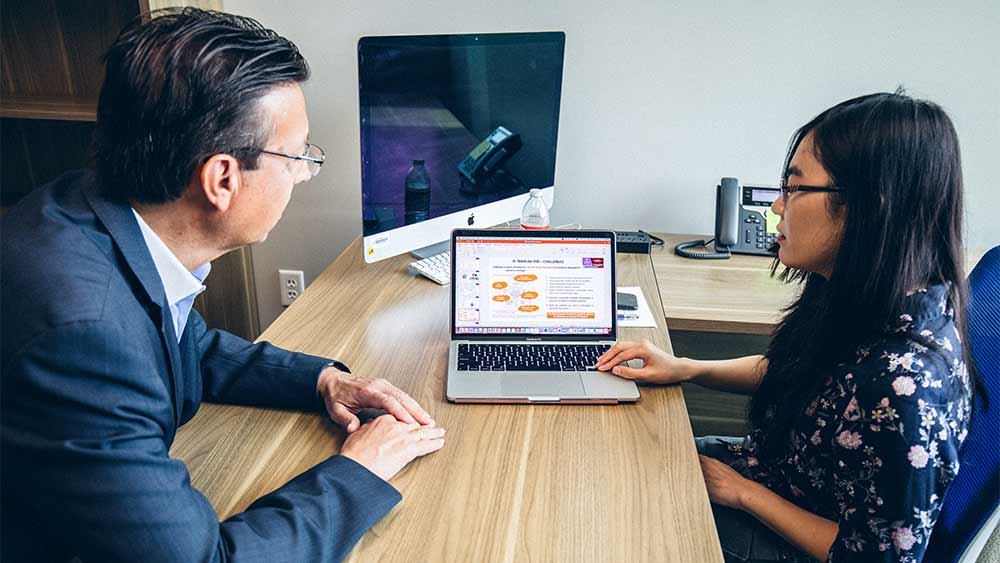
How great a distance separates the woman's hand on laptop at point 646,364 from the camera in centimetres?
135

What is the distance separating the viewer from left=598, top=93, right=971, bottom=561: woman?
101 cm

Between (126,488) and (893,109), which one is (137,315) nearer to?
(126,488)

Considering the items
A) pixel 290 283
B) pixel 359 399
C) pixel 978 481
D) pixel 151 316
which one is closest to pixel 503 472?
pixel 359 399

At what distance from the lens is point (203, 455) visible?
1127mm

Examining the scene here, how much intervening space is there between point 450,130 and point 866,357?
1055 millimetres

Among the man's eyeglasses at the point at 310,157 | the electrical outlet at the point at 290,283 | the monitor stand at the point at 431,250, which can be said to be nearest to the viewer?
the man's eyeglasses at the point at 310,157

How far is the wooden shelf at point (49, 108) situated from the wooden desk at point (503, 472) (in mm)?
1138

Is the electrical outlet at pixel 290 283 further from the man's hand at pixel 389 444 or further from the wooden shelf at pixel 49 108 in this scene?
the man's hand at pixel 389 444

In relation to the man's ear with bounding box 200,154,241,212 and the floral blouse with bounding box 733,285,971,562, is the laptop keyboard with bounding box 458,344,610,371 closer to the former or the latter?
the floral blouse with bounding box 733,285,971,562

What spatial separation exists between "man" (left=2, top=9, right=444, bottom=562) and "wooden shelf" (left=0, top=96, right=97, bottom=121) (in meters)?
1.28

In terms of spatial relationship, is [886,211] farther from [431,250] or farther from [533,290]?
[431,250]

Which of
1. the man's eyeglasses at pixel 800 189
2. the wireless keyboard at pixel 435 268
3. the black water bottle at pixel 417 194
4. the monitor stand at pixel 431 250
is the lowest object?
the wireless keyboard at pixel 435 268

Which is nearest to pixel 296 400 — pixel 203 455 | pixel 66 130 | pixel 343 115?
pixel 203 455

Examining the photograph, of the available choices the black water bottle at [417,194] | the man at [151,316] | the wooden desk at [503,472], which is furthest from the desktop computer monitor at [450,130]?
the man at [151,316]
